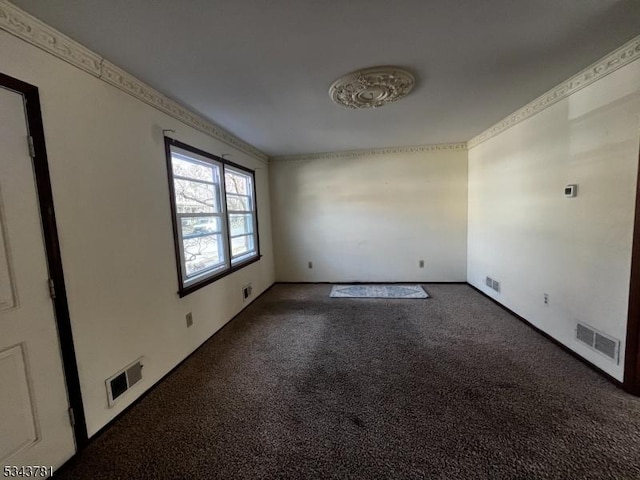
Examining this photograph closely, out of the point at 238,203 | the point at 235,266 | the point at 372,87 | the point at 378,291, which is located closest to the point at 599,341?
the point at 378,291

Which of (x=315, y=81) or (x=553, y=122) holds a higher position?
(x=315, y=81)

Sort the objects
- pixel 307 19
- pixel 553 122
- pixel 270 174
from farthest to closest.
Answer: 1. pixel 270 174
2. pixel 553 122
3. pixel 307 19

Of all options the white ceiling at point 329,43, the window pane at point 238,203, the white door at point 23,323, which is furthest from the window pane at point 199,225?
the white door at point 23,323

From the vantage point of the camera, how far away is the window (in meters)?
2.48

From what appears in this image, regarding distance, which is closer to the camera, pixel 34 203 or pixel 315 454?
pixel 34 203

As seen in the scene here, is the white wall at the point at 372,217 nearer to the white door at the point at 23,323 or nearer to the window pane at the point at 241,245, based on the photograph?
the window pane at the point at 241,245

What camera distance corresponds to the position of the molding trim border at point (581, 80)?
5.77 ft

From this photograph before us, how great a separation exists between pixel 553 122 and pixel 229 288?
3.90 m

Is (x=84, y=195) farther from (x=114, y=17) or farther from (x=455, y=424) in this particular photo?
(x=455, y=424)

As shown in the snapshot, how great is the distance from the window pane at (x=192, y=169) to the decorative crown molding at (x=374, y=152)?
193 cm

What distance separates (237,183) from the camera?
12.6 feet

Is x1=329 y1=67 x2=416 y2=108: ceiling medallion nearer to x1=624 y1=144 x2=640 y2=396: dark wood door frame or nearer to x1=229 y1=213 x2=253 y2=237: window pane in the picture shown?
x1=624 y1=144 x2=640 y2=396: dark wood door frame

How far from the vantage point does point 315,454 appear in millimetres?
1442

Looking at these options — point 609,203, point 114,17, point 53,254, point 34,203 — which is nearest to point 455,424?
point 609,203
